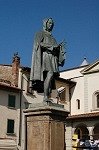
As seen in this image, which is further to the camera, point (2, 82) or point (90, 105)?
point (90, 105)

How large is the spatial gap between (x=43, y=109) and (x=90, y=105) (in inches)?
1239

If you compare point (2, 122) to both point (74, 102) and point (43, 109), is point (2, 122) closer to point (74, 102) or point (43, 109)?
point (74, 102)

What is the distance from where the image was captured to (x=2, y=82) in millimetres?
35844

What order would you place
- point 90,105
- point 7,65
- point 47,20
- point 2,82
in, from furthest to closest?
1. point 90,105
2. point 7,65
3. point 2,82
4. point 47,20

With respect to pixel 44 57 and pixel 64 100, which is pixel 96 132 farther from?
pixel 44 57

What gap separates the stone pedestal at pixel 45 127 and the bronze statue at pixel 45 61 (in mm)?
419

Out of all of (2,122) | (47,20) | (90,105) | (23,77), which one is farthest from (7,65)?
(47,20)

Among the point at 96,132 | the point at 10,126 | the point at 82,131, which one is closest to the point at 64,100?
the point at 82,131

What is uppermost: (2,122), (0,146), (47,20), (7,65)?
(7,65)

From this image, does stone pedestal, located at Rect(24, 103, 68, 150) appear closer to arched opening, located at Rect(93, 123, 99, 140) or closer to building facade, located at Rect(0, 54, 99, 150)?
building facade, located at Rect(0, 54, 99, 150)

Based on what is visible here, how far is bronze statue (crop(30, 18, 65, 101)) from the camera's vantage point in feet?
34.6

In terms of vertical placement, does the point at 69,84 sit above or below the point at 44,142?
above

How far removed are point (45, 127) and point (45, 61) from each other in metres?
1.89

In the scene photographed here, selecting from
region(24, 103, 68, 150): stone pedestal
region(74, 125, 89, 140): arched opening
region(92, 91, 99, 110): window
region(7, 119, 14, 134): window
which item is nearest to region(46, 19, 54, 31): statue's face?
region(24, 103, 68, 150): stone pedestal
